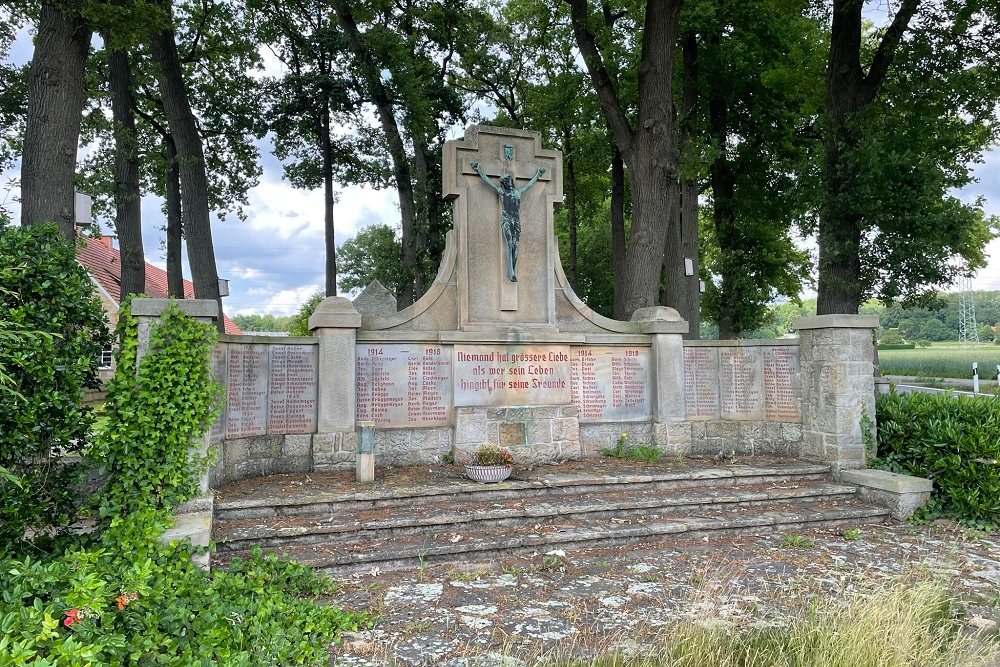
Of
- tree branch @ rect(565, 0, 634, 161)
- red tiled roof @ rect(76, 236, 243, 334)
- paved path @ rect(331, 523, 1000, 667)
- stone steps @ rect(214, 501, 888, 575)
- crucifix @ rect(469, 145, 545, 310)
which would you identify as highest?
tree branch @ rect(565, 0, 634, 161)

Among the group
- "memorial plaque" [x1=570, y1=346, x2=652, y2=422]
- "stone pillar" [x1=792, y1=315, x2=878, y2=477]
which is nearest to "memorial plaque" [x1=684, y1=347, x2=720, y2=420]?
"memorial plaque" [x1=570, y1=346, x2=652, y2=422]

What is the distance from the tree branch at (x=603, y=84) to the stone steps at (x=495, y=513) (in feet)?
22.9

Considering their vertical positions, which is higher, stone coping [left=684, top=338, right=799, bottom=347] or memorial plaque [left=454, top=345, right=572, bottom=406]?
stone coping [left=684, top=338, right=799, bottom=347]

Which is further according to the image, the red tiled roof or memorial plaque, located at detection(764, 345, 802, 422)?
the red tiled roof

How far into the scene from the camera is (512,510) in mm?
6117

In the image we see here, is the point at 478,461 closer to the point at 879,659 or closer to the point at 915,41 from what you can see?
the point at 879,659

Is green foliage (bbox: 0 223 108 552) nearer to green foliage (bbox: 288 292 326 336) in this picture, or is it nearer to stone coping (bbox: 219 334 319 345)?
stone coping (bbox: 219 334 319 345)

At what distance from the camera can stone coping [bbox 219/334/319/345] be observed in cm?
685

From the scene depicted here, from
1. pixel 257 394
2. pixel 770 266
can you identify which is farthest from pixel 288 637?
pixel 770 266

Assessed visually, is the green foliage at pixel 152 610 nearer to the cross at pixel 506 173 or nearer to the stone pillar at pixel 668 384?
the cross at pixel 506 173

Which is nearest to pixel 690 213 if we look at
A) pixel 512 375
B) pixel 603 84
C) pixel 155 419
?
pixel 603 84

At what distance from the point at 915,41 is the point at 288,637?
15.4 metres

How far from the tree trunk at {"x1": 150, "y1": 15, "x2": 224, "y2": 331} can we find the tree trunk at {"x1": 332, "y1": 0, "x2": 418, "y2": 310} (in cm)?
444

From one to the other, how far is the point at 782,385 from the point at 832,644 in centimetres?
566
